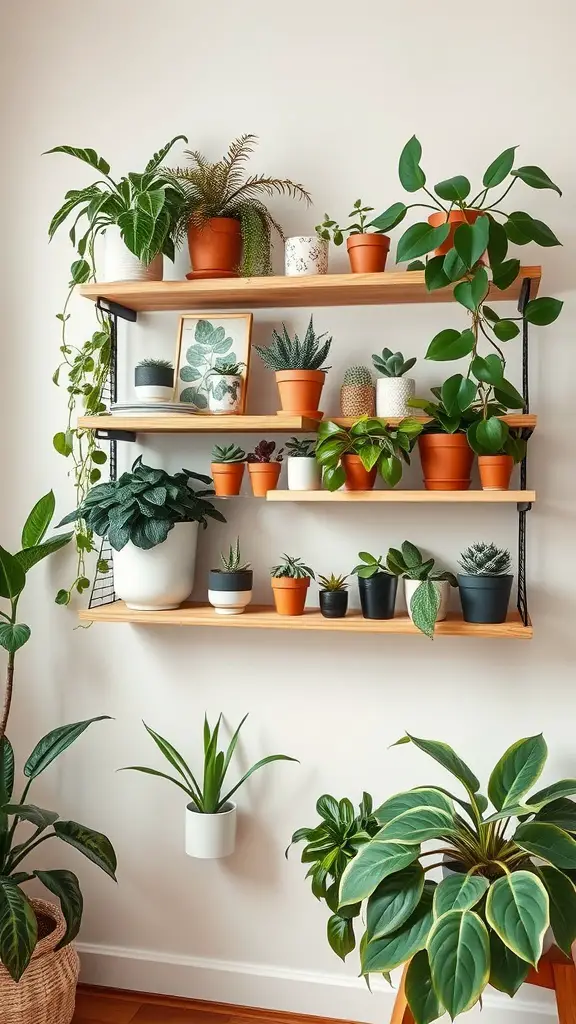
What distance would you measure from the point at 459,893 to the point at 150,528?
976 mm

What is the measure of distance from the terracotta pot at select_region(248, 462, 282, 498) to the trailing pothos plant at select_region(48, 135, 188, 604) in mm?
397


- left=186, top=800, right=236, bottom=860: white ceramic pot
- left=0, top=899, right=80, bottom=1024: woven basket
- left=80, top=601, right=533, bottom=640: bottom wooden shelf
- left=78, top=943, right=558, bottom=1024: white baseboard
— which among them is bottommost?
left=78, top=943, right=558, bottom=1024: white baseboard

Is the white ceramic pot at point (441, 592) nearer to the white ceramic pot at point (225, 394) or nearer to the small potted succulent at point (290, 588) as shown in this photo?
the small potted succulent at point (290, 588)

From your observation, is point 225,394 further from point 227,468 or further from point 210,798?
point 210,798

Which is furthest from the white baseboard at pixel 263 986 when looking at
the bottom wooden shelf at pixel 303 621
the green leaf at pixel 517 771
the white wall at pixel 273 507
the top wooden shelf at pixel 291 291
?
the top wooden shelf at pixel 291 291

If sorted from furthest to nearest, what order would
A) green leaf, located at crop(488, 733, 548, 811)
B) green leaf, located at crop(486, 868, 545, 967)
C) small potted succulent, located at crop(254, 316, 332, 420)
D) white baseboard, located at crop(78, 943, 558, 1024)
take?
white baseboard, located at crop(78, 943, 558, 1024)
small potted succulent, located at crop(254, 316, 332, 420)
green leaf, located at crop(488, 733, 548, 811)
green leaf, located at crop(486, 868, 545, 967)

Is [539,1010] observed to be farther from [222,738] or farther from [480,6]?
[480,6]

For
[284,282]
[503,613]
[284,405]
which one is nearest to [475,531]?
[503,613]

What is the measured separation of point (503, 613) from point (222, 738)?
791 mm

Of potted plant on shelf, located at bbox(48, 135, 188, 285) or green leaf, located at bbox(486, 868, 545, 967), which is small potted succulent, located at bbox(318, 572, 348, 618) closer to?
green leaf, located at bbox(486, 868, 545, 967)

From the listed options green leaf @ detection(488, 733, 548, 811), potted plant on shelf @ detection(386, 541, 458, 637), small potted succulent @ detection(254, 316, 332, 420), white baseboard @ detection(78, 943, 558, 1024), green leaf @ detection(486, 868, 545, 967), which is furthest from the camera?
white baseboard @ detection(78, 943, 558, 1024)

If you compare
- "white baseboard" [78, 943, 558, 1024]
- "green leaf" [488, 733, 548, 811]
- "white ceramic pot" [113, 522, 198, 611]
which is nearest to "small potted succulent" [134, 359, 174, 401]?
"white ceramic pot" [113, 522, 198, 611]

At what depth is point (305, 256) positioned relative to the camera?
196 centimetres

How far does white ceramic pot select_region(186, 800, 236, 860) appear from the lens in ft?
6.81
